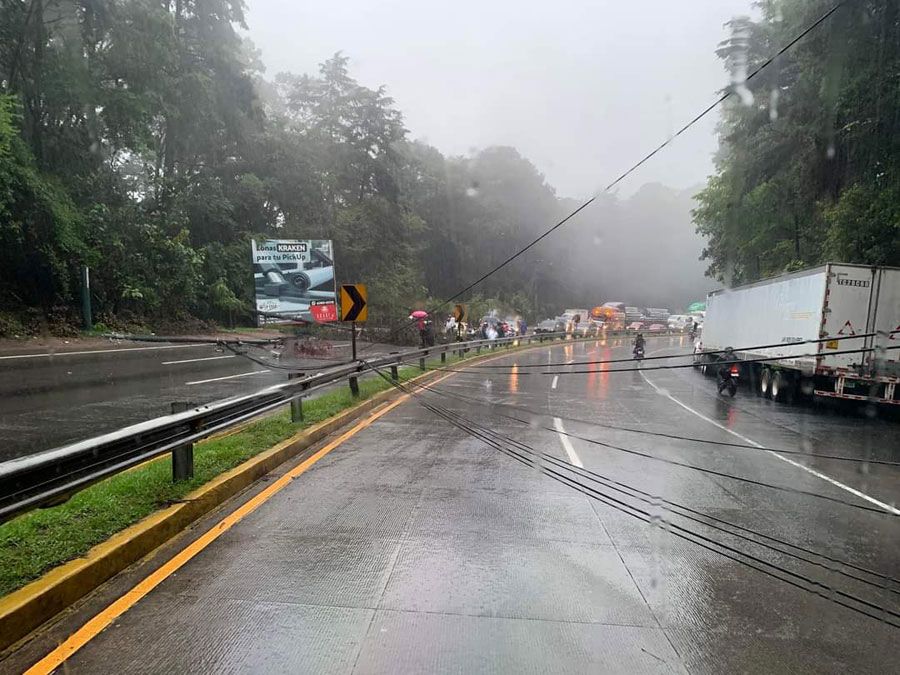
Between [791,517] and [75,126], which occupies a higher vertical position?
[75,126]

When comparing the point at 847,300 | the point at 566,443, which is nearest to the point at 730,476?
the point at 566,443

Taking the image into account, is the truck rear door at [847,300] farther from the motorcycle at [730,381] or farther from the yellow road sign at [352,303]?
the yellow road sign at [352,303]

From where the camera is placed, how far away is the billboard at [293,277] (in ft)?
110

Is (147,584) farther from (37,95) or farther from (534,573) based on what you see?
(37,95)

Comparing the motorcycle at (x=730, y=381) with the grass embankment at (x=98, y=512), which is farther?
the motorcycle at (x=730, y=381)

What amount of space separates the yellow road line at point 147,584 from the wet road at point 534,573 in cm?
6

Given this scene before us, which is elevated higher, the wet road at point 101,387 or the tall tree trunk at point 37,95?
the tall tree trunk at point 37,95

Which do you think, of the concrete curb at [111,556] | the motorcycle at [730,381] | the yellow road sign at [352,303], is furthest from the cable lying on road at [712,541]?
the motorcycle at [730,381]

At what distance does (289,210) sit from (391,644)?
126 ft

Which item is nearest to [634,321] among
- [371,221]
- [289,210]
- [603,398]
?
[371,221]

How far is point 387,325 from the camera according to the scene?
36.2 m

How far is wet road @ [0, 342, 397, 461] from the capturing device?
8.73 metres

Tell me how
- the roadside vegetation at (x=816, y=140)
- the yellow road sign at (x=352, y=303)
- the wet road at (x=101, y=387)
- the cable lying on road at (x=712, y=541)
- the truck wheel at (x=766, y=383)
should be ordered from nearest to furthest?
the cable lying on road at (x=712, y=541), the wet road at (x=101, y=387), the roadside vegetation at (x=816, y=140), the yellow road sign at (x=352, y=303), the truck wheel at (x=766, y=383)

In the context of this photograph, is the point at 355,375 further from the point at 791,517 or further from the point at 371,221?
the point at 371,221
